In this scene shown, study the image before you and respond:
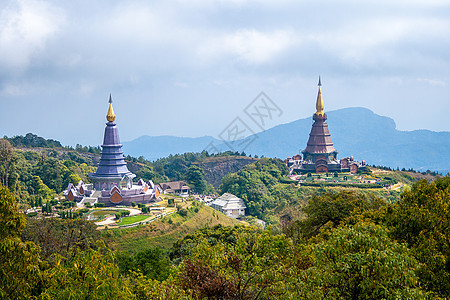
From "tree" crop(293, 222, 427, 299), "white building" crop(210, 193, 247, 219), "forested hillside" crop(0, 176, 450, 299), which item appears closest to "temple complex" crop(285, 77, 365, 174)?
"white building" crop(210, 193, 247, 219)

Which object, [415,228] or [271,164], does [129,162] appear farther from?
[415,228]

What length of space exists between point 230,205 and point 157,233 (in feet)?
Result: 60.1

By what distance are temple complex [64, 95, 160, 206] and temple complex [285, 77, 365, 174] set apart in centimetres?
2532

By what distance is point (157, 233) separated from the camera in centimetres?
3378

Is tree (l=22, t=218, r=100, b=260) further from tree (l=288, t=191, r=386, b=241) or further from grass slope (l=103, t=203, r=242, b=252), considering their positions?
tree (l=288, t=191, r=386, b=241)

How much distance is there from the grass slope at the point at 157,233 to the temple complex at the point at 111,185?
15.6 feet

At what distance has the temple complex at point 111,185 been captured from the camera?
39.4m

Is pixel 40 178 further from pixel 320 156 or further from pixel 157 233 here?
pixel 320 156

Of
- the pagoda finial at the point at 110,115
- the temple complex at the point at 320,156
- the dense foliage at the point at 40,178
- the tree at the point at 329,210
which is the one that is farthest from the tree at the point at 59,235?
the temple complex at the point at 320,156

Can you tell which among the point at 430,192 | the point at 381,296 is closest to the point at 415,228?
the point at 430,192

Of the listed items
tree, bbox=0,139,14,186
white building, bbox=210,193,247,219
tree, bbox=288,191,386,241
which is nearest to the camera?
tree, bbox=288,191,386,241

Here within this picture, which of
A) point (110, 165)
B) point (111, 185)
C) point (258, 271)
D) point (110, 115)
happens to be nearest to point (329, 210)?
point (258, 271)

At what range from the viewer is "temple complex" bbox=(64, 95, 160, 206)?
39.4 metres

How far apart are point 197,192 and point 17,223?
49731 millimetres
